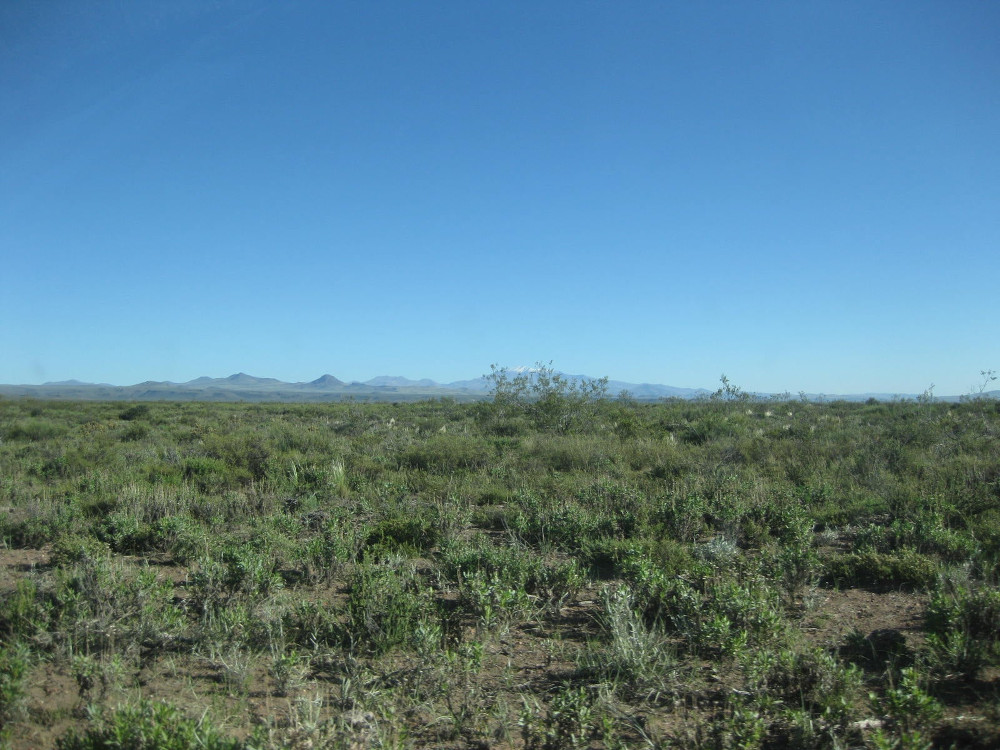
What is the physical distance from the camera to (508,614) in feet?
15.6

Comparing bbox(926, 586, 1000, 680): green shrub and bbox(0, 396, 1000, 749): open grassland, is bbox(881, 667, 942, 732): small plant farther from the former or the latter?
bbox(926, 586, 1000, 680): green shrub

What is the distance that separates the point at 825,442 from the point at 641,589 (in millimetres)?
10637

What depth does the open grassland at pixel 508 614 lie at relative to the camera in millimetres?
3471

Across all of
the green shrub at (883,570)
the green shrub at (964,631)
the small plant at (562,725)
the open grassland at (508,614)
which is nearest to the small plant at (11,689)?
the open grassland at (508,614)

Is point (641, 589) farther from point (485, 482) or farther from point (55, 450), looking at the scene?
point (55, 450)

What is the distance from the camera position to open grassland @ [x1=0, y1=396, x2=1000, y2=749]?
3.47 meters

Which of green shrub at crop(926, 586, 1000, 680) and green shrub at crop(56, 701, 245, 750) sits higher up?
green shrub at crop(926, 586, 1000, 680)

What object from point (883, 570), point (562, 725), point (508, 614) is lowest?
point (562, 725)

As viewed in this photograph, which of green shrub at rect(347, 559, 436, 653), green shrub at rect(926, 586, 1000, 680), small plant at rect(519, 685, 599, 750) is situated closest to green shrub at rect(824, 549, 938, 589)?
green shrub at rect(926, 586, 1000, 680)

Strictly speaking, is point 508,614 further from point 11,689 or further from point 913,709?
point 11,689

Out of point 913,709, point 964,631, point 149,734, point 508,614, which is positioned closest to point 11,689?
point 149,734

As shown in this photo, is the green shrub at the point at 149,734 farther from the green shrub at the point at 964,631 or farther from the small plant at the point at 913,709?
the green shrub at the point at 964,631

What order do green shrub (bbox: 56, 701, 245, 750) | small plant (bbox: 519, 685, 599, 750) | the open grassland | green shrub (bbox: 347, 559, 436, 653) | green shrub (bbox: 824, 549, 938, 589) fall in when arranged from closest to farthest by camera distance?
green shrub (bbox: 56, 701, 245, 750) < small plant (bbox: 519, 685, 599, 750) < the open grassland < green shrub (bbox: 347, 559, 436, 653) < green shrub (bbox: 824, 549, 938, 589)

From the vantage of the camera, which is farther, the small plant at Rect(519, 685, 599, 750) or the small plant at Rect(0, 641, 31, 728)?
the small plant at Rect(0, 641, 31, 728)
